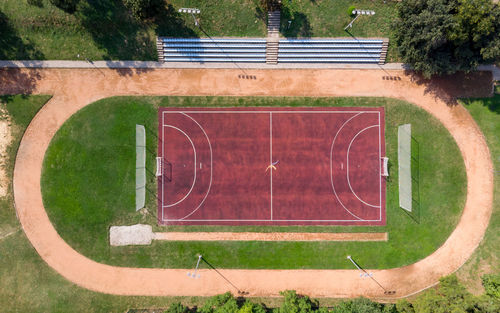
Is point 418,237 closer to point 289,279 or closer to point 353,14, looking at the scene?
point 289,279

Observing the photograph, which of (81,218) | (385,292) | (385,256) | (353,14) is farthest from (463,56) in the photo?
(81,218)

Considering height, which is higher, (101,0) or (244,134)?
(101,0)

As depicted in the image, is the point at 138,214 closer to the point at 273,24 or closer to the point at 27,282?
the point at 27,282

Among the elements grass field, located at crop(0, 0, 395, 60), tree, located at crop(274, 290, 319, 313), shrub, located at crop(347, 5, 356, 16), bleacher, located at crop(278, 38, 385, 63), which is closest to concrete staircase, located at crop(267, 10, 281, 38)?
grass field, located at crop(0, 0, 395, 60)

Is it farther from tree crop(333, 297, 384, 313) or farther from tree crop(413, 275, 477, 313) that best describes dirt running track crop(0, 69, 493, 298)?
tree crop(413, 275, 477, 313)

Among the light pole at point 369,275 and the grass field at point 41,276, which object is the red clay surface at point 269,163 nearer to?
the light pole at point 369,275

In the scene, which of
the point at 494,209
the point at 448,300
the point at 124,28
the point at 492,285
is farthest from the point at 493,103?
the point at 124,28

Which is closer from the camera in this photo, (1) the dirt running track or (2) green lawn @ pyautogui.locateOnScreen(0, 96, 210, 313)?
(2) green lawn @ pyautogui.locateOnScreen(0, 96, 210, 313)

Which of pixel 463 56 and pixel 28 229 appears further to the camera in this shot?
pixel 28 229

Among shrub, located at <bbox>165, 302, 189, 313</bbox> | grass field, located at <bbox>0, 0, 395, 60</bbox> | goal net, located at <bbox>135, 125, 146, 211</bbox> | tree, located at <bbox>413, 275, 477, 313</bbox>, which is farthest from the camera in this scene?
goal net, located at <bbox>135, 125, 146, 211</bbox>
